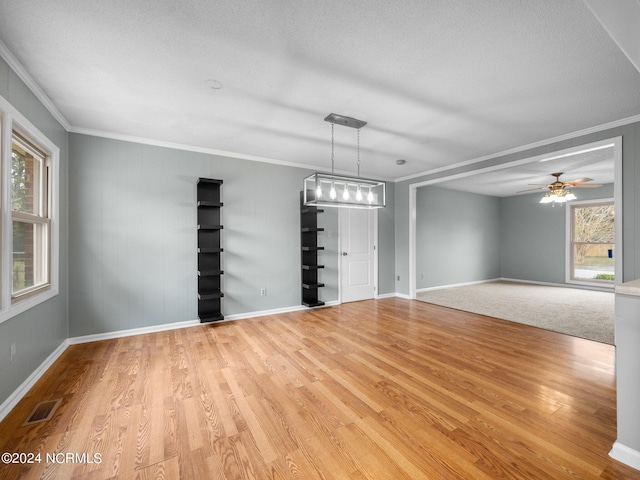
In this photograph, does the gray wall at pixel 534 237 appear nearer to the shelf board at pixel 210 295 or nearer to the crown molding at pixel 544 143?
the crown molding at pixel 544 143

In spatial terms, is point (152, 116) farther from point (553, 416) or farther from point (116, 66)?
point (553, 416)

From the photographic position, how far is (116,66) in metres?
2.23

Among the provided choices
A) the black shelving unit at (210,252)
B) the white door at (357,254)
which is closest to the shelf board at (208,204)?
the black shelving unit at (210,252)

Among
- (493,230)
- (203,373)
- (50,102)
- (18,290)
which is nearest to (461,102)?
(203,373)

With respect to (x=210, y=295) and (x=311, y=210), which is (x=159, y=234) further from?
(x=311, y=210)

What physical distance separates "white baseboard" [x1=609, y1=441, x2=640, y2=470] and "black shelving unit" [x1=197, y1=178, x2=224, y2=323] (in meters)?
3.89

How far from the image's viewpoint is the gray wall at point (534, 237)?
7.43 m

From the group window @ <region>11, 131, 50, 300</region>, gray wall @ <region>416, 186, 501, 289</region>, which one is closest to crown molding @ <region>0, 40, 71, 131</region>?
window @ <region>11, 131, 50, 300</region>

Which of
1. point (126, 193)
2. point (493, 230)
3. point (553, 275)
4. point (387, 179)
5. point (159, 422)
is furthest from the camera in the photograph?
point (493, 230)

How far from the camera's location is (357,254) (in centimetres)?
573

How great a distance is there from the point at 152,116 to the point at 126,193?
46.3 inches

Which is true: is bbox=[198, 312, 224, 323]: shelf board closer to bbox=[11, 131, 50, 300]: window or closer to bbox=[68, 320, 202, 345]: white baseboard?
bbox=[68, 320, 202, 345]: white baseboard

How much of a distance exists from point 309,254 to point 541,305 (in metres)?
4.44

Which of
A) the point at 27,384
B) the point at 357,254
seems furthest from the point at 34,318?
the point at 357,254
